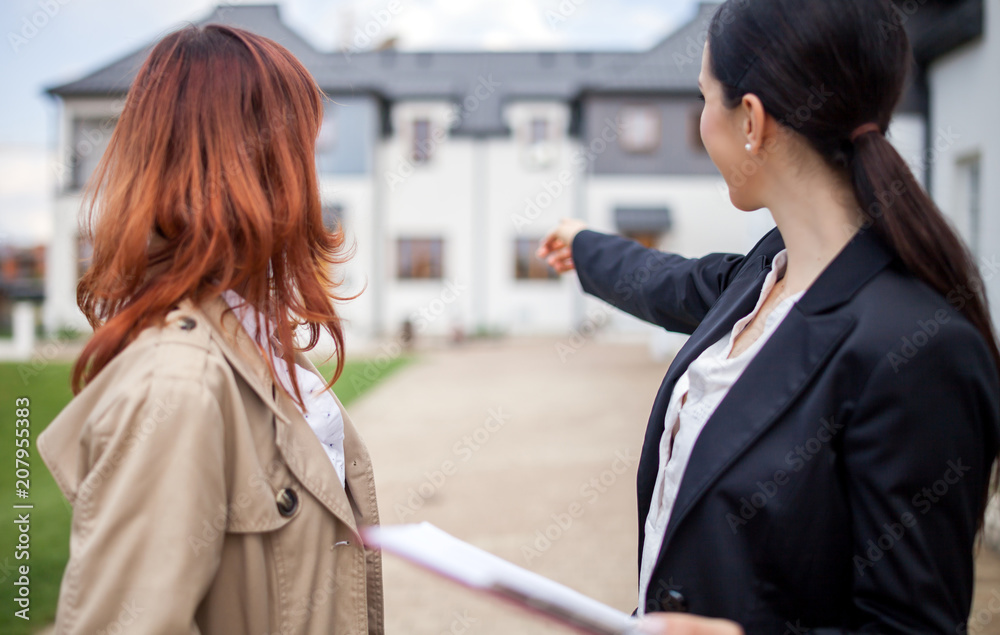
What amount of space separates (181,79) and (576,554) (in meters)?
3.73

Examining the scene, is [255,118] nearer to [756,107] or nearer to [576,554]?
[756,107]

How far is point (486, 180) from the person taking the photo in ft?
68.3

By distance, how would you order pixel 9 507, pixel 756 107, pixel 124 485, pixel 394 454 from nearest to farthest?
pixel 124 485
pixel 756 107
pixel 9 507
pixel 394 454

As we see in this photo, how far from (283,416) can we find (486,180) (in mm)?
20050

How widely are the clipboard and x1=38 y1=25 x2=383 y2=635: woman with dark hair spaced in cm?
31

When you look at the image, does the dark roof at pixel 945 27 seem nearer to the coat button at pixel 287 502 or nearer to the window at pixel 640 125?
the coat button at pixel 287 502

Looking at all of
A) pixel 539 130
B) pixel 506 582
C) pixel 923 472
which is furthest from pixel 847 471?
pixel 539 130

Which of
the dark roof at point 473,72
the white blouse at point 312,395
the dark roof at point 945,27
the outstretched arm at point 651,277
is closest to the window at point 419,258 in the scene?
the dark roof at point 473,72

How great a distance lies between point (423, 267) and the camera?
68.8 ft

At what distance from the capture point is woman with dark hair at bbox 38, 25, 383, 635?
3.38 ft

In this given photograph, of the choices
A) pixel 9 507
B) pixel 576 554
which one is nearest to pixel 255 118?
pixel 576 554

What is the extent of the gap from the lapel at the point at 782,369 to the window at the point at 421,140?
20298 millimetres

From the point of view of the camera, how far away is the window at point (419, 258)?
823 inches

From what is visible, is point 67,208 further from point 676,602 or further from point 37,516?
point 676,602
